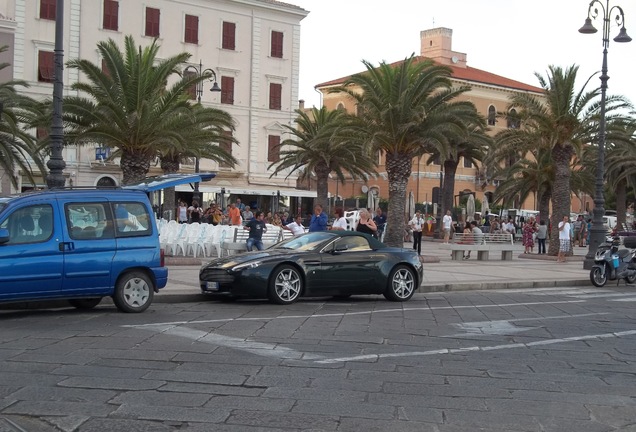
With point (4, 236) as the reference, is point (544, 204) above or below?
above

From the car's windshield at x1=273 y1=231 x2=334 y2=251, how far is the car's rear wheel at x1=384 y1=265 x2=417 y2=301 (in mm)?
1441

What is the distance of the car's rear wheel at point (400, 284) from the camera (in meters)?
16.0

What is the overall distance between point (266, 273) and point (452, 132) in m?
15.9

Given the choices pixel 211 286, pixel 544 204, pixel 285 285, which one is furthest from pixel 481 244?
pixel 544 204

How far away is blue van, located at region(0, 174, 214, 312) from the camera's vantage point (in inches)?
462

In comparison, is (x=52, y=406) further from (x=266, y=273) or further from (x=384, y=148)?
(x=384, y=148)

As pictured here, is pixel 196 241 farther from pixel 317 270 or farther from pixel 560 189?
pixel 560 189

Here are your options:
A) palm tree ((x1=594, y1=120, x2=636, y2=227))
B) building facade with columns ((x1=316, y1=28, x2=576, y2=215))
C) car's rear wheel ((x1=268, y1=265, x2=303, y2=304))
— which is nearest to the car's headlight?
car's rear wheel ((x1=268, y1=265, x2=303, y2=304))

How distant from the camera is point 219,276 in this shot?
1460 centimetres

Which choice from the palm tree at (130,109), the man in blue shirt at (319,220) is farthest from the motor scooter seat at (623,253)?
the palm tree at (130,109)

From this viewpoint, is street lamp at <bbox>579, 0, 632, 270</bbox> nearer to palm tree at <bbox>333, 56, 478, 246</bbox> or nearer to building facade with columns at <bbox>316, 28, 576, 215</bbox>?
palm tree at <bbox>333, 56, 478, 246</bbox>

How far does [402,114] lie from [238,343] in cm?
1970

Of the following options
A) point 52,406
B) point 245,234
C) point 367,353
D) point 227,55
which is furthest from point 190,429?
point 227,55

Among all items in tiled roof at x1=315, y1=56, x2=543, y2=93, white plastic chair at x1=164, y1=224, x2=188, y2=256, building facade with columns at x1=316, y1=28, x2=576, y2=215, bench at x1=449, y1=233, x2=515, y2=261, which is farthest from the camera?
tiled roof at x1=315, y1=56, x2=543, y2=93
